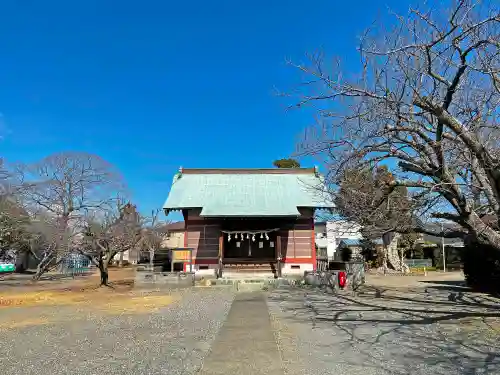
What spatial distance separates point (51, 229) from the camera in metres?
25.3

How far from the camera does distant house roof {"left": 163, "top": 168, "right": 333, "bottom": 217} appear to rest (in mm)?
20875

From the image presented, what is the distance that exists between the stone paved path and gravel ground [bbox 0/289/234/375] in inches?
9.6

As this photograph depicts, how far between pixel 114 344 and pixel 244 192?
1677 centimetres

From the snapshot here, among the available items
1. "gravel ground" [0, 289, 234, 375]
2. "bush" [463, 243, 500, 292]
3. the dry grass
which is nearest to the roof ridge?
the dry grass

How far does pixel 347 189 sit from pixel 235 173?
636 inches

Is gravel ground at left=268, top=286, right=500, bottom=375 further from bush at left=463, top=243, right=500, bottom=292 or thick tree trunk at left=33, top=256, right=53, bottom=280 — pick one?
thick tree trunk at left=33, top=256, right=53, bottom=280

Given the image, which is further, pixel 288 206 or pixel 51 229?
pixel 51 229

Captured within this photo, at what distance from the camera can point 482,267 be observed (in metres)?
14.9

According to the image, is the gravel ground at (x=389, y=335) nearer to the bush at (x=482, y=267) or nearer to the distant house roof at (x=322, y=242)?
the bush at (x=482, y=267)

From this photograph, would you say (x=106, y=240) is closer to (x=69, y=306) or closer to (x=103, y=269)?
(x=103, y=269)

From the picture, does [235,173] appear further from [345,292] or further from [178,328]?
[178,328]

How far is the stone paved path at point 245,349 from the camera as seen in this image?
203 inches

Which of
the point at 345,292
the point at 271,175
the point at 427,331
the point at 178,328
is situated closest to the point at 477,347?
the point at 427,331

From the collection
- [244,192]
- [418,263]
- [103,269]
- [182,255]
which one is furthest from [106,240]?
[418,263]
